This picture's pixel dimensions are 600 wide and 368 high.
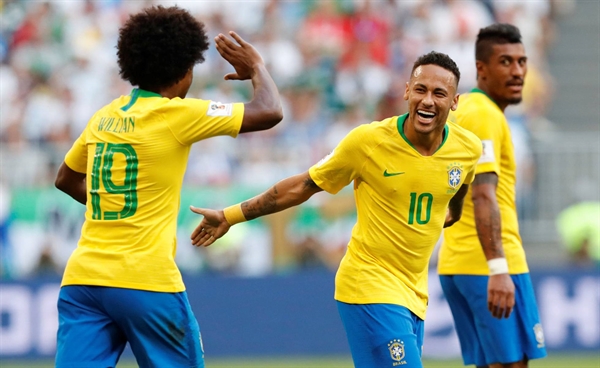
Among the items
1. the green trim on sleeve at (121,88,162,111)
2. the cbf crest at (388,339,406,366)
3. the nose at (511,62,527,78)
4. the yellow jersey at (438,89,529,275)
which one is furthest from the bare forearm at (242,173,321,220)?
the nose at (511,62,527,78)

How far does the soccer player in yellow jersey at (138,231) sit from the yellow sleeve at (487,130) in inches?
73.8

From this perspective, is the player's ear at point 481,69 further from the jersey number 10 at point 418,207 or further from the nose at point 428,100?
the jersey number 10 at point 418,207

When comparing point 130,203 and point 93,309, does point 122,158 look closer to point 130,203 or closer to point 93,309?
point 130,203

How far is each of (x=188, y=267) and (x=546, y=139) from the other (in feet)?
19.8

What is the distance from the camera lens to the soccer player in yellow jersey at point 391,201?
20.2ft

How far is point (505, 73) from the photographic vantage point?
25.5 feet

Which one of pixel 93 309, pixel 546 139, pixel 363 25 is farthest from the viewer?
pixel 363 25

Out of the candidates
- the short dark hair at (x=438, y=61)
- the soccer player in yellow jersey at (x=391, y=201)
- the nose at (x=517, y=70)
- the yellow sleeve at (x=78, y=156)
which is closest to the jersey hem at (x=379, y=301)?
the soccer player in yellow jersey at (x=391, y=201)

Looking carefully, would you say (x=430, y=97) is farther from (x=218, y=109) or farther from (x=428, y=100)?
(x=218, y=109)

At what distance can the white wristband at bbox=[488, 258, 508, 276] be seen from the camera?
697cm

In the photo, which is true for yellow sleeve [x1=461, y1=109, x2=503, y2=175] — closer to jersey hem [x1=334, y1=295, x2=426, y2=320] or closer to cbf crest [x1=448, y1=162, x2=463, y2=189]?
cbf crest [x1=448, y1=162, x2=463, y2=189]

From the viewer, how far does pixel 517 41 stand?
7859mm

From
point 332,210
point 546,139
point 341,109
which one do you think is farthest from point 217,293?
point 546,139

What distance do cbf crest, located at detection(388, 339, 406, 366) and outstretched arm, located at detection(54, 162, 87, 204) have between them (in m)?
2.16
